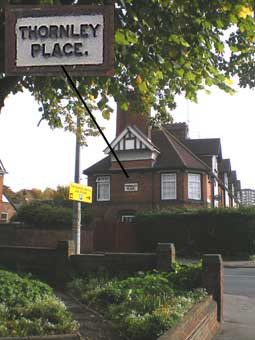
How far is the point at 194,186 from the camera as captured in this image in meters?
40.8

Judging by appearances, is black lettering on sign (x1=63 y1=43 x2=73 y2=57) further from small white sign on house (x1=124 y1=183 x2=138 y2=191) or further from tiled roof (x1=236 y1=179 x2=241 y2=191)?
tiled roof (x1=236 y1=179 x2=241 y2=191)

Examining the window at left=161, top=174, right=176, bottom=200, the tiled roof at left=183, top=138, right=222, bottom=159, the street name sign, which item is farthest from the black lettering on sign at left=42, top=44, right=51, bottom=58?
the tiled roof at left=183, top=138, right=222, bottom=159

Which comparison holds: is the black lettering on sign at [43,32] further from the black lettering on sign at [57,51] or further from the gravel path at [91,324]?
the gravel path at [91,324]

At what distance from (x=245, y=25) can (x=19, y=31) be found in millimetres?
4054

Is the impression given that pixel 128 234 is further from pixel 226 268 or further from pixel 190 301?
pixel 190 301

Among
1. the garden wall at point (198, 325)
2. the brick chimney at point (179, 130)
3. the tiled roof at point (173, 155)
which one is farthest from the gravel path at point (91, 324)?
the brick chimney at point (179, 130)

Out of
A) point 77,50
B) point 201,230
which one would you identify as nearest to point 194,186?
point 201,230

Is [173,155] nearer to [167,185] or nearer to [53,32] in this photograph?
[167,185]

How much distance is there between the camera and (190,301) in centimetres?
927

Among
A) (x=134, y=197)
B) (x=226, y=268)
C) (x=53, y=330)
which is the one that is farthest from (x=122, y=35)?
(x=134, y=197)

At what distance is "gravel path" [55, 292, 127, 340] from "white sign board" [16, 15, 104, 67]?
496cm

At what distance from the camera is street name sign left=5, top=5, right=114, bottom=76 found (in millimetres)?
3311

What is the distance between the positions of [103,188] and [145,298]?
33583 mm

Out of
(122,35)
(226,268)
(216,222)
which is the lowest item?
(226,268)
